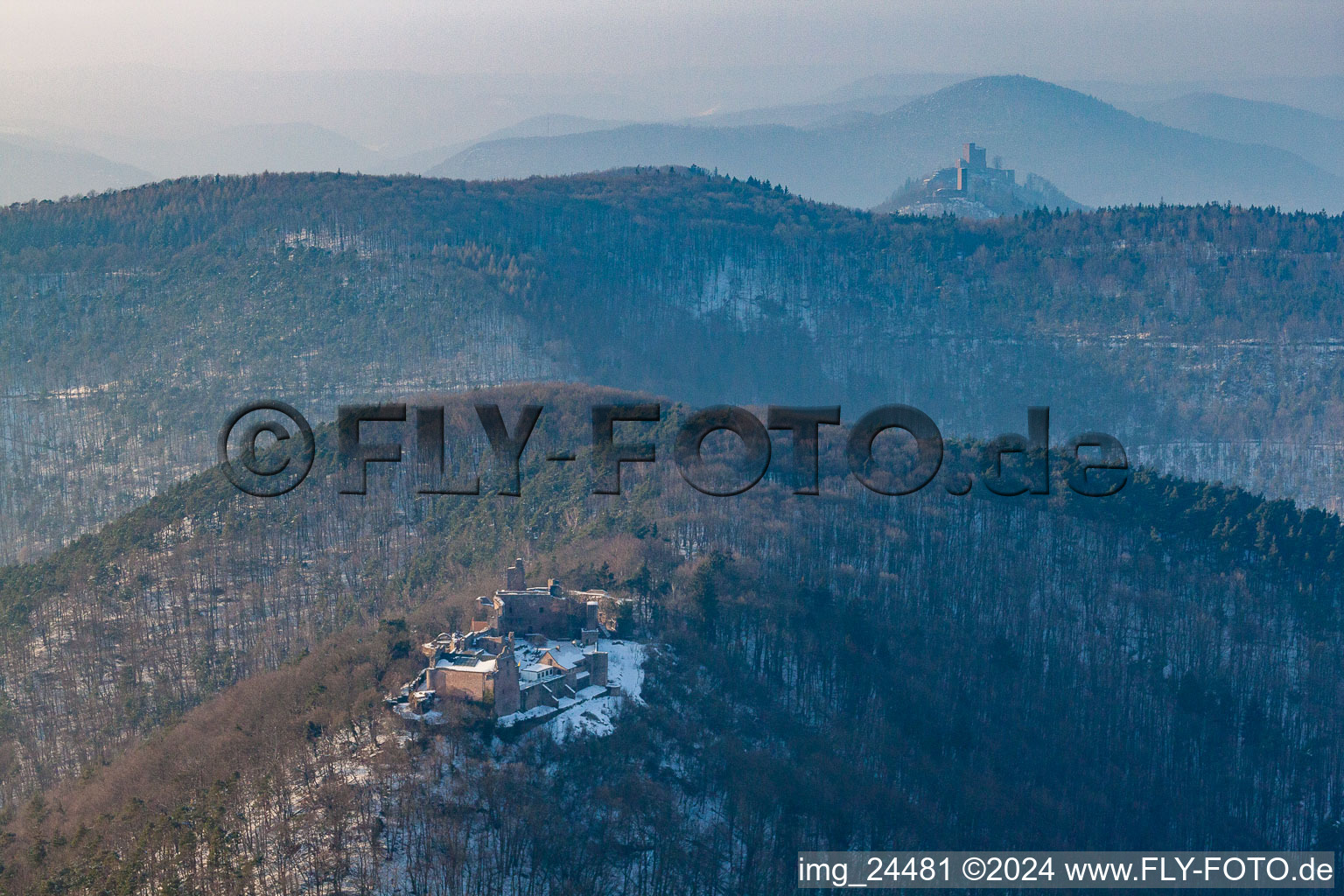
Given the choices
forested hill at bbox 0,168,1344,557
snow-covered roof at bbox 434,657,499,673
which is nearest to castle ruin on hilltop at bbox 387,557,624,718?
snow-covered roof at bbox 434,657,499,673

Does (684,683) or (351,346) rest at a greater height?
(351,346)

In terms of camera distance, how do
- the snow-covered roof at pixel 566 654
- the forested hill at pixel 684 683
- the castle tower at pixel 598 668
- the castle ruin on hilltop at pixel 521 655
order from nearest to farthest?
the forested hill at pixel 684 683, the castle ruin on hilltop at pixel 521 655, the snow-covered roof at pixel 566 654, the castle tower at pixel 598 668

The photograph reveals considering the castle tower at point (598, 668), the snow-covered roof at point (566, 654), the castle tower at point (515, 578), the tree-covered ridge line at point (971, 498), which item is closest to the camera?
the snow-covered roof at point (566, 654)

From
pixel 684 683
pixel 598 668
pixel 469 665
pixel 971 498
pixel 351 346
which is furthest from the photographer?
pixel 351 346

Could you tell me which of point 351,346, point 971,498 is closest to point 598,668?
point 971,498

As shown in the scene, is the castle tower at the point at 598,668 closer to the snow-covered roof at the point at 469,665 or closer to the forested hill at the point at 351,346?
the snow-covered roof at the point at 469,665

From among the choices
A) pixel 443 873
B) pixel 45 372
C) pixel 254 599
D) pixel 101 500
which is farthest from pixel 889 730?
pixel 45 372

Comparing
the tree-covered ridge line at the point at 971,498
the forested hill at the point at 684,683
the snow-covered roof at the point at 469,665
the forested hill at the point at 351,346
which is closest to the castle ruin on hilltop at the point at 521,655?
the snow-covered roof at the point at 469,665

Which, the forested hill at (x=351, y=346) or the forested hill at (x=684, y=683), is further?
the forested hill at (x=351, y=346)

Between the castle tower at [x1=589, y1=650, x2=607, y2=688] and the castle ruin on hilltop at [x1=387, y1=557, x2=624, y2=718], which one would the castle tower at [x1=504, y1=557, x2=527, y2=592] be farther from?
the castle tower at [x1=589, y1=650, x2=607, y2=688]

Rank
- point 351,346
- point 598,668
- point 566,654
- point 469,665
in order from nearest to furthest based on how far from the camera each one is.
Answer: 1. point 469,665
2. point 566,654
3. point 598,668
4. point 351,346

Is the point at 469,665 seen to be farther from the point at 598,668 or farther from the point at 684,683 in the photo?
the point at 684,683
